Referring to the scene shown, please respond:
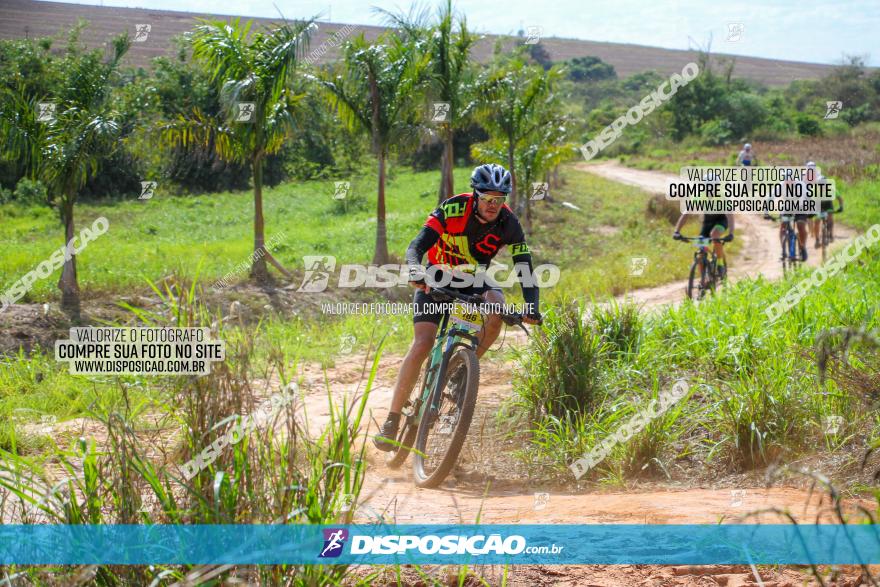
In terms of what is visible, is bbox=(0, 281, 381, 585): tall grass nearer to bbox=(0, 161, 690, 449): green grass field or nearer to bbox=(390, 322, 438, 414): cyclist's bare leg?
bbox=(0, 161, 690, 449): green grass field

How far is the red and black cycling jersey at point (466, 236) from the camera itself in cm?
564

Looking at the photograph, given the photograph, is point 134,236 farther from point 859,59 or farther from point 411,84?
point 859,59

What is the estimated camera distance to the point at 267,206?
28.7 metres

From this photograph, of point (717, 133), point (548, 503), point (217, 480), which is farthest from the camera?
point (717, 133)

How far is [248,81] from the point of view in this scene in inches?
583

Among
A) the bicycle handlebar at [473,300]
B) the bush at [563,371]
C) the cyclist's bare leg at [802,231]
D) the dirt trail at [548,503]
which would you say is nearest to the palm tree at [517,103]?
the cyclist's bare leg at [802,231]

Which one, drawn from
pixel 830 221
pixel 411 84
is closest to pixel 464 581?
pixel 411 84

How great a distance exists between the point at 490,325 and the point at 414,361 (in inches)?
24.0

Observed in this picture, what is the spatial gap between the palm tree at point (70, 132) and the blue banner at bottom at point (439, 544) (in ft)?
33.7

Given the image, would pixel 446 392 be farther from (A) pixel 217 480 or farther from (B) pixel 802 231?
(B) pixel 802 231

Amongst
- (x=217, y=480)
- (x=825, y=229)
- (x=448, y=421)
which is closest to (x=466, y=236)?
(x=448, y=421)

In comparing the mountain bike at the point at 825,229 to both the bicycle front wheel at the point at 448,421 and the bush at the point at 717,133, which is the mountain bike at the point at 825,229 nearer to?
the bicycle front wheel at the point at 448,421

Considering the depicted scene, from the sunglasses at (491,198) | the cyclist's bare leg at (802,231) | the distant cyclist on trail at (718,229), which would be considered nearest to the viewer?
the sunglasses at (491,198)

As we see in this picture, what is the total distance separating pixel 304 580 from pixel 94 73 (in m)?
12.5
